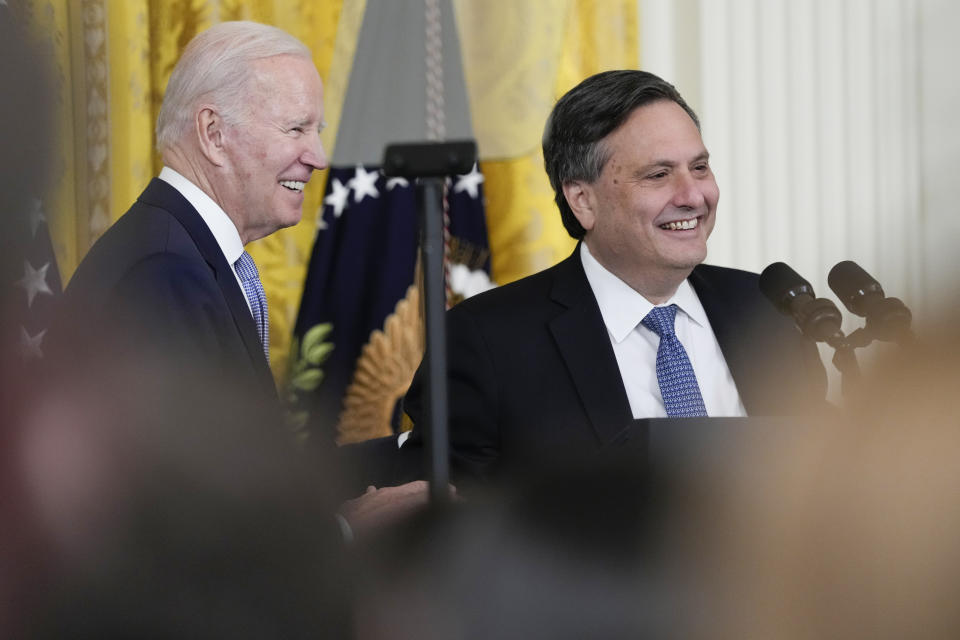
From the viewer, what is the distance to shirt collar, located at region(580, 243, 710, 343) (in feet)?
6.09

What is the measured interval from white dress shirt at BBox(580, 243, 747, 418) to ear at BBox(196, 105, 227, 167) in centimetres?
64

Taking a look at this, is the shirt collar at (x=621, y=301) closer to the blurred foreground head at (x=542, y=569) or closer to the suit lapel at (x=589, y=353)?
the suit lapel at (x=589, y=353)

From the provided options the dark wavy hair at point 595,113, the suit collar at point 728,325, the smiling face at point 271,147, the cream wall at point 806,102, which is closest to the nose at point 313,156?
the smiling face at point 271,147

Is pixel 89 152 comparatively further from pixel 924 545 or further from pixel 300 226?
pixel 924 545

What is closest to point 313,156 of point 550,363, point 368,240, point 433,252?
point 550,363

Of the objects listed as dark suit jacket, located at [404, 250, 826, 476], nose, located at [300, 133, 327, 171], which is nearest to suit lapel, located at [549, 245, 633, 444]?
dark suit jacket, located at [404, 250, 826, 476]

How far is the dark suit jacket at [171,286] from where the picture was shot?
4.02ft

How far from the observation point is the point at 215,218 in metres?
1.66

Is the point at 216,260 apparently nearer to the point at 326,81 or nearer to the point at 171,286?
the point at 171,286

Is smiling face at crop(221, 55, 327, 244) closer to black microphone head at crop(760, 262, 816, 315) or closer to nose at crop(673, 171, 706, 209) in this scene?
nose at crop(673, 171, 706, 209)

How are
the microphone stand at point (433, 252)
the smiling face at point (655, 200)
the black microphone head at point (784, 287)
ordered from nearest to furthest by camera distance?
the microphone stand at point (433, 252), the black microphone head at point (784, 287), the smiling face at point (655, 200)

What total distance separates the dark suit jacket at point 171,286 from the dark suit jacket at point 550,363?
37 centimetres

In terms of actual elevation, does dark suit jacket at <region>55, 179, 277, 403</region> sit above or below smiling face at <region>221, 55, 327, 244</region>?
below

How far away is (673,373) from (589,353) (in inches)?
5.3
